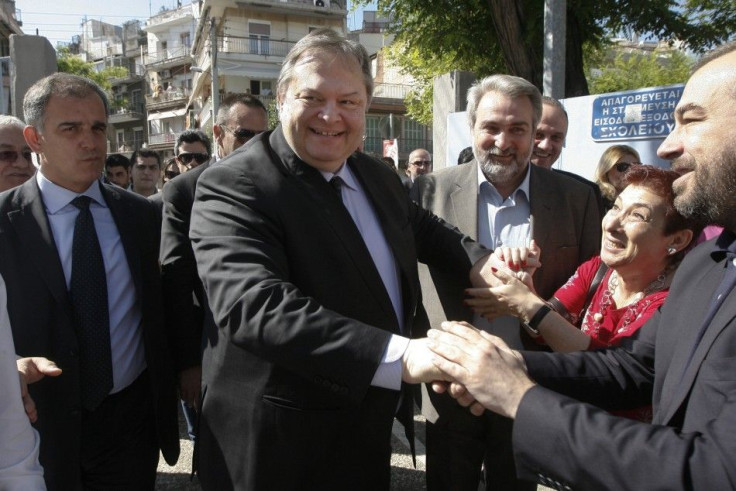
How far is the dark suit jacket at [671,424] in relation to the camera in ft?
4.32

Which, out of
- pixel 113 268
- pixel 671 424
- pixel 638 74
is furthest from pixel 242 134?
pixel 638 74

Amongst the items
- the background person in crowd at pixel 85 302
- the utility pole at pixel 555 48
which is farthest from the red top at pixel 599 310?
the utility pole at pixel 555 48

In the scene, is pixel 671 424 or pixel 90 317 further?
pixel 90 317

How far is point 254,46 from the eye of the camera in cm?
3916

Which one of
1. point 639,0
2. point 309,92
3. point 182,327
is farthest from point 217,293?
point 639,0

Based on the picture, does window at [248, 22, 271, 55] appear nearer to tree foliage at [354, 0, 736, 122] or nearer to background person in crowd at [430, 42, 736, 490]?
tree foliage at [354, 0, 736, 122]

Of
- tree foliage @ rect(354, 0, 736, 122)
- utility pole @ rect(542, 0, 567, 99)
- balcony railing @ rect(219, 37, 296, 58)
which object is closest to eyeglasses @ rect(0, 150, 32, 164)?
utility pole @ rect(542, 0, 567, 99)

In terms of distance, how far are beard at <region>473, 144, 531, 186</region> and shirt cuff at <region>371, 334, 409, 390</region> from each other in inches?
55.5

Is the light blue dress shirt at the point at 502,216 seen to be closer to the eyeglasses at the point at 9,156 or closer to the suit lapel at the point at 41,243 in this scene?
the suit lapel at the point at 41,243

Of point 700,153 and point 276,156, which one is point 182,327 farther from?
point 700,153

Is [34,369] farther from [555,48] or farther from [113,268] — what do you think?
[555,48]

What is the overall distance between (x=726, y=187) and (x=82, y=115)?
2.51 meters

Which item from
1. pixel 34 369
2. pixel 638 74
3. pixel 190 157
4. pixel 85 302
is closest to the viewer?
pixel 34 369

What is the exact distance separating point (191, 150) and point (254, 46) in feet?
118
